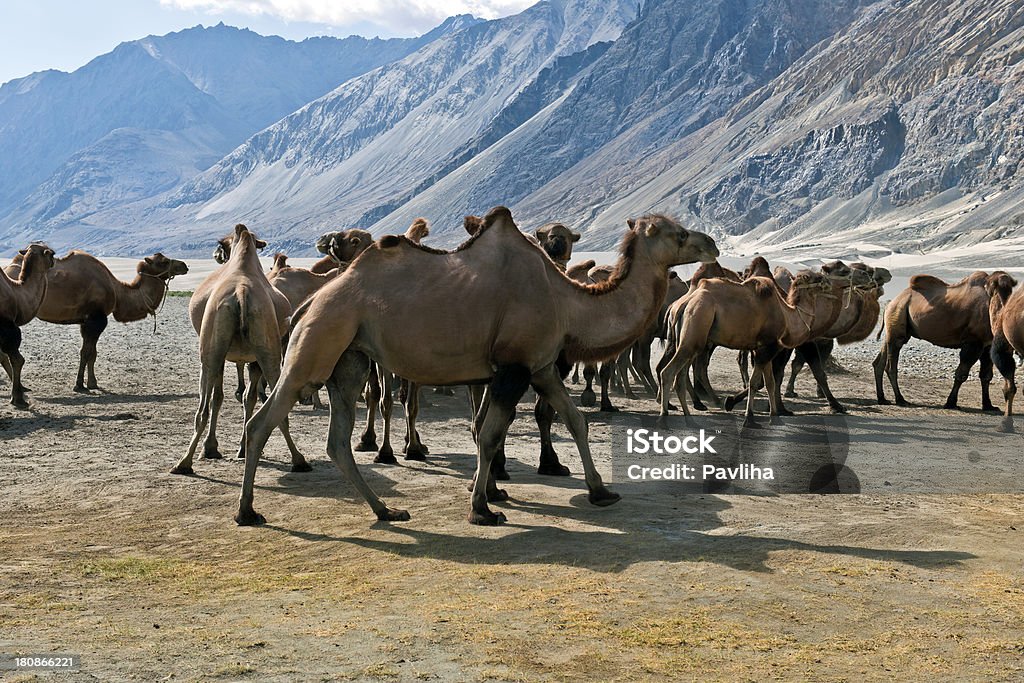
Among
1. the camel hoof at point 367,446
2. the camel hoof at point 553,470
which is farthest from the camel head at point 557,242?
the camel hoof at point 367,446

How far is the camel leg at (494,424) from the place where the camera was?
8.63 metres

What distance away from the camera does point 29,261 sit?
17.1 m

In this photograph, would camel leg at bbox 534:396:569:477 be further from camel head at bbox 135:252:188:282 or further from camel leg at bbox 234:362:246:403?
camel head at bbox 135:252:188:282

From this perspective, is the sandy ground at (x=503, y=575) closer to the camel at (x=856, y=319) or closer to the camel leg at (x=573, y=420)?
the camel leg at (x=573, y=420)

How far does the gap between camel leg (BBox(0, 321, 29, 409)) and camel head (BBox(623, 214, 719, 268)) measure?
10324 millimetres

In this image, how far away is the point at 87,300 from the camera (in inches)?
768

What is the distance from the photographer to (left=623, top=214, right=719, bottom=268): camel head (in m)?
9.75

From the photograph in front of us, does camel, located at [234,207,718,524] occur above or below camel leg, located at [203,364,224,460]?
above

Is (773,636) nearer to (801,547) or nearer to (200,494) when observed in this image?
(801,547)

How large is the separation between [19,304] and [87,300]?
255cm

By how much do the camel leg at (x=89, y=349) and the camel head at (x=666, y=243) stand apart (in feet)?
39.2

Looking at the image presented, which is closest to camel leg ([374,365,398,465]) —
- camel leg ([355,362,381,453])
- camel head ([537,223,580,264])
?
camel leg ([355,362,381,453])

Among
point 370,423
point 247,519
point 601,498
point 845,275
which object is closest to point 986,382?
point 845,275

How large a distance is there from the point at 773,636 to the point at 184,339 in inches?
1112
